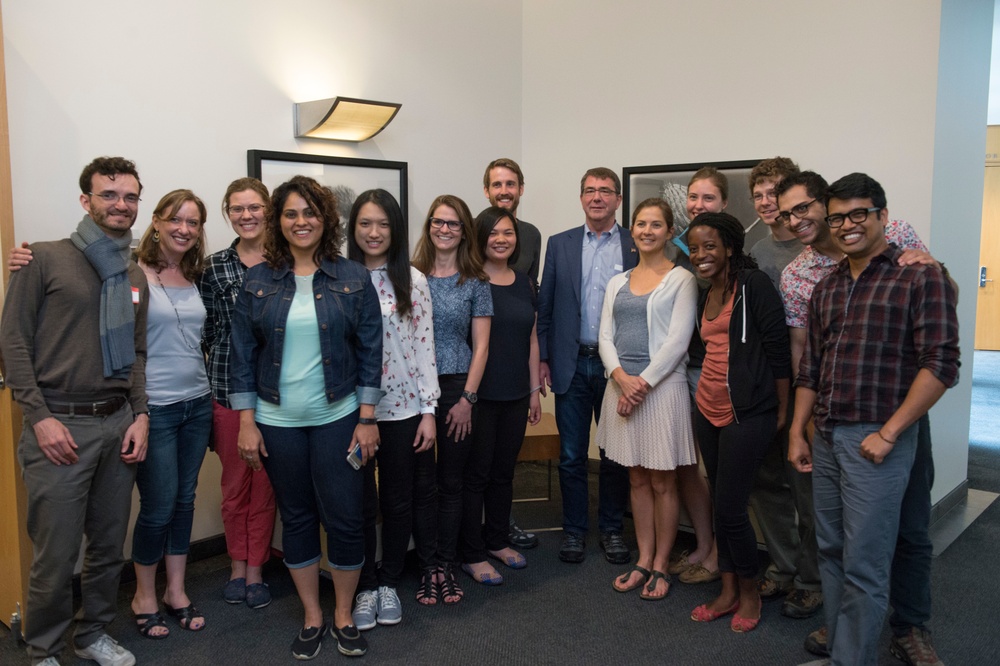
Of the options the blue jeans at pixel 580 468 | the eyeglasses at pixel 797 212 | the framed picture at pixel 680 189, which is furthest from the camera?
the framed picture at pixel 680 189

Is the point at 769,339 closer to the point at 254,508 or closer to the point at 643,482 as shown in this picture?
the point at 643,482

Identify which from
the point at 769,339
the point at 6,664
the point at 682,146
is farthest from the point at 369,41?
the point at 6,664

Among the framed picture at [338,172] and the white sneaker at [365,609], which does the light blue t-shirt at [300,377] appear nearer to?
the white sneaker at [365,609]

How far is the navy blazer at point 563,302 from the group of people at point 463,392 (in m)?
0.01

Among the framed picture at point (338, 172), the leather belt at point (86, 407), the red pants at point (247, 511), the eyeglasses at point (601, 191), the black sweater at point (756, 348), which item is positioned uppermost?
the framed picture at point (338, 172)

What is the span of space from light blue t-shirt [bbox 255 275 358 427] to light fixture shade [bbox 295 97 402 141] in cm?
160

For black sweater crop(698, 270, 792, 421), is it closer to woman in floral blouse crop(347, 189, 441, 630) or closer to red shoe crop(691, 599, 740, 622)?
red shoe crop(691, 599, 740, 622)

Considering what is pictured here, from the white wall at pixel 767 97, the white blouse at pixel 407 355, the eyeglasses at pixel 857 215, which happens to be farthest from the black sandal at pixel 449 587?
the white wall at pixel 767 97

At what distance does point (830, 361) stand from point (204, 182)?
9.39 ft

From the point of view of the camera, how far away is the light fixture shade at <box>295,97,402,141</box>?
402 centimetres

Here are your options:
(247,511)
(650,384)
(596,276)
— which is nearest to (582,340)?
(596,276)

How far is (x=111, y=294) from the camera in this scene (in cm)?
265

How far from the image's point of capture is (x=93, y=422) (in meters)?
2.64

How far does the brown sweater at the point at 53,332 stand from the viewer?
8.34 feet
